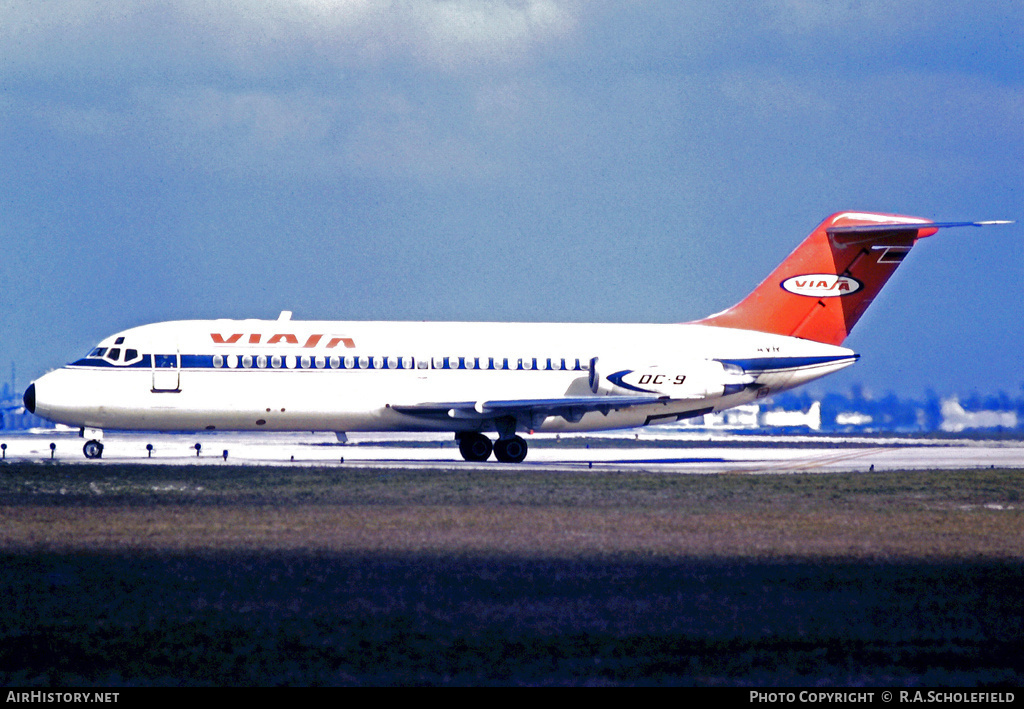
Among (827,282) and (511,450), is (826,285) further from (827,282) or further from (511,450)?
(511,450)

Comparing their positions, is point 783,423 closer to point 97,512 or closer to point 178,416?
point 178,416

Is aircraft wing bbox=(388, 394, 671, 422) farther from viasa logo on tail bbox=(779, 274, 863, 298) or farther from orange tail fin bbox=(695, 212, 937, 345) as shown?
viasa logo on tail bbox=(779, 274, 863, 298)

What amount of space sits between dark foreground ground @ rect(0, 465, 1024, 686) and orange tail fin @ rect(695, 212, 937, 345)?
1614cm

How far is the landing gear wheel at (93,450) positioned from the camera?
37.7m

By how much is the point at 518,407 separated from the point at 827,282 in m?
11.1

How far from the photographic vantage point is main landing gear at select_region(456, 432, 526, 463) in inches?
1515

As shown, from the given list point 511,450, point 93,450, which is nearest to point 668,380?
point 511,450

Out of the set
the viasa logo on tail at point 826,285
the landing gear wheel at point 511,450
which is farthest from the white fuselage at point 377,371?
the viasa logo on tail at point 826,285

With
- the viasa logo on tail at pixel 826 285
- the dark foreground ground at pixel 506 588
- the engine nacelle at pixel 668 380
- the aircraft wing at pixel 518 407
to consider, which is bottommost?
the dark foreground ground at pixel 506 588

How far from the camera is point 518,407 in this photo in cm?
3700

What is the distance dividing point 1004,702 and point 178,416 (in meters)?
30.1

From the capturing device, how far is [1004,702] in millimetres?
8883

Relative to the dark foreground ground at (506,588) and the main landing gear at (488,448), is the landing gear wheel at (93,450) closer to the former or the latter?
the main landing gear at (488,448)

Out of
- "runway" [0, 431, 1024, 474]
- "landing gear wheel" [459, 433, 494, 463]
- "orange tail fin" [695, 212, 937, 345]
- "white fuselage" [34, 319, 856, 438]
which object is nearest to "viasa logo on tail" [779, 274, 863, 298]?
"orange tail fin" [695, 212, 937, 345]
